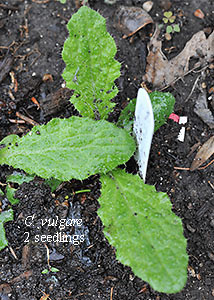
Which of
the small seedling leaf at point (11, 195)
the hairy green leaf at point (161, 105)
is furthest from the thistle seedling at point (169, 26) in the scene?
the small seedling leaf at point (11, 195)

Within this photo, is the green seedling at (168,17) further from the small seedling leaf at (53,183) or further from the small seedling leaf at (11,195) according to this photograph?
→ the small seedling leaf at (11,195)

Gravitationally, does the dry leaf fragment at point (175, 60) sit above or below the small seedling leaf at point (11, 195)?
above

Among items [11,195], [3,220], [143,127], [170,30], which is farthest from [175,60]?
[3,220]

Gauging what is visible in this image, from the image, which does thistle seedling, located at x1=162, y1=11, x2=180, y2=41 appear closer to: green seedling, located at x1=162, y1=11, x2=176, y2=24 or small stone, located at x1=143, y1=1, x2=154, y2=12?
green seedling, located at x1=162, y1=11, x2=176, y2=24

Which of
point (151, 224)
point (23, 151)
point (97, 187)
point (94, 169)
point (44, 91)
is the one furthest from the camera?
point (44, 91)

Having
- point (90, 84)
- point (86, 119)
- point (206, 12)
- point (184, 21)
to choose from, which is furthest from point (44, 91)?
point (206, 12)

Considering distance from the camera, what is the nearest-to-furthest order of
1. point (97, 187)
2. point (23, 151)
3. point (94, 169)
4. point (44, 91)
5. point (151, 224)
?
point (151, 224)
point (94, 169)
point (23, 151)
point (97, 187)
point (44, 91)

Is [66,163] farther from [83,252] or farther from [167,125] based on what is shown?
[167,125]
